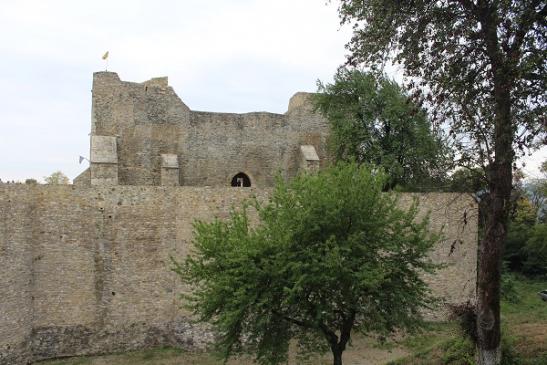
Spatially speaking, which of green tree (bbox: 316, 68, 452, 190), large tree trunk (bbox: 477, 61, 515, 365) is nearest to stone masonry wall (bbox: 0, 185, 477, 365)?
large tree trunk (bbox: 477, 61, 515, 365)

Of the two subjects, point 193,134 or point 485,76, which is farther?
point 193,134

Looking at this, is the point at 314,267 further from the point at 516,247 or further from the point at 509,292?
the point at 516,247

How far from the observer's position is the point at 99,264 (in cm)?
1855

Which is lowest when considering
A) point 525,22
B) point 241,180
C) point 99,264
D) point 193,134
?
point 99,264

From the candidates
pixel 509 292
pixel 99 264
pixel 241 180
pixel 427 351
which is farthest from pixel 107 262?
pixel 509 292

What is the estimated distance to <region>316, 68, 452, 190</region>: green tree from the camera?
2664 centimetres

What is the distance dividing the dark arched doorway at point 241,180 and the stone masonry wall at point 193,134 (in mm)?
363

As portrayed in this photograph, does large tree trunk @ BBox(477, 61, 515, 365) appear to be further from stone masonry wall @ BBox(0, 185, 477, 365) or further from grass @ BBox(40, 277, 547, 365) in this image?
stone masonry wall @ BBox(0, 185, 477, 365)

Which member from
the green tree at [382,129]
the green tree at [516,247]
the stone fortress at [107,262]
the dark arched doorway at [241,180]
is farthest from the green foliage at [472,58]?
the green tree at [516,247]

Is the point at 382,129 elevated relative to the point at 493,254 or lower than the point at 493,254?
elevated

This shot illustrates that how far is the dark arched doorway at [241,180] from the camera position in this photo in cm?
3020

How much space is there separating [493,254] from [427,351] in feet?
17.2

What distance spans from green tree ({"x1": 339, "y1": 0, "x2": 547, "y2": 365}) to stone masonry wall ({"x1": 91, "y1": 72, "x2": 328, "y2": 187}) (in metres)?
14.4

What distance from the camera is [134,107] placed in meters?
27.1
